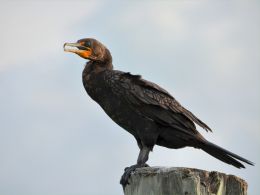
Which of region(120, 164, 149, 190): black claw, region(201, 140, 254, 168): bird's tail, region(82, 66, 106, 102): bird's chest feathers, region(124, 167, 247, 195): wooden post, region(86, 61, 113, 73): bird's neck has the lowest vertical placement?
region(124, 167, 247, 195): wooden post

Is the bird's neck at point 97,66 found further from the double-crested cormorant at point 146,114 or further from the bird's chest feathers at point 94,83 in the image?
the double-crested cormorant at point 146,114

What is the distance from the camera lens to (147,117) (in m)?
6.00

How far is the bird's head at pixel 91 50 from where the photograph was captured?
650 cm

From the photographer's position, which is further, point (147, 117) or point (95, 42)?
point (95, 42)

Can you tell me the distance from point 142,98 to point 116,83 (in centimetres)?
38

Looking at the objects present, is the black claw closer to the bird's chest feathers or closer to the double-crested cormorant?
the double-crested cormorant

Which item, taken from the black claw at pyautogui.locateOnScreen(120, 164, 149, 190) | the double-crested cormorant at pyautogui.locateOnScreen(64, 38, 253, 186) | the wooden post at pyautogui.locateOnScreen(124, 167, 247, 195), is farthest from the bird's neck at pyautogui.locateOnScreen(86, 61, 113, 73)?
the wooden post at pyautogui.locateOnScreen(124, 167, 247, 195)

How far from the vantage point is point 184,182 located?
4.27 m

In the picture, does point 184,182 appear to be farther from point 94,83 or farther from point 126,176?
point 94,83

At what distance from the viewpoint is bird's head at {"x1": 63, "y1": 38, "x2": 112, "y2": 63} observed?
6504 millimetres

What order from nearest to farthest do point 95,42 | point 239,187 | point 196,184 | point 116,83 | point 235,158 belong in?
point 196,184 < point 239,187 < point 235,158 < point 116,83 < point 95,42

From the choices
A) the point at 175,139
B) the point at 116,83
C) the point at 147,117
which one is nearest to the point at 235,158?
the point at 175,139

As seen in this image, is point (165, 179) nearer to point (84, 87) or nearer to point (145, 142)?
point (145, 142)

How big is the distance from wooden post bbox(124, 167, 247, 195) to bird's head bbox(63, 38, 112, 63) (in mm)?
2293
